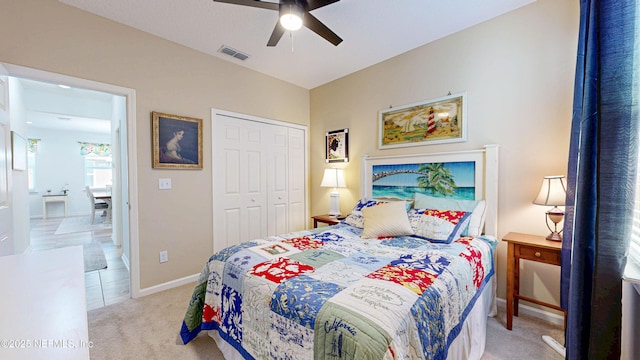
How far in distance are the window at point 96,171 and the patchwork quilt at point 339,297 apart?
29.8 ft

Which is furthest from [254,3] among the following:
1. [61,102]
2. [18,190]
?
[61,102]

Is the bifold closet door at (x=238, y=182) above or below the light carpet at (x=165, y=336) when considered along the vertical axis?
above

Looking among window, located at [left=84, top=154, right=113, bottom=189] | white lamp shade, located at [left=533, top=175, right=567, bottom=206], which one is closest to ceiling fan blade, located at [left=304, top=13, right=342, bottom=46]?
white lamp shade, located at [left=533, top=175, right=567, bottom=206]

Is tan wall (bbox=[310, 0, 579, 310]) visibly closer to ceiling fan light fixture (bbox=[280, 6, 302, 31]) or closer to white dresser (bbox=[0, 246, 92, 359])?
ceiling fan light fixture (bbox=[280, 6, 302, 31])

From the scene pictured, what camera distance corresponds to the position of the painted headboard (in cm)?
237

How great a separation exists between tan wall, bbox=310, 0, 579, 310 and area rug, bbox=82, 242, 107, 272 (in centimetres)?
435

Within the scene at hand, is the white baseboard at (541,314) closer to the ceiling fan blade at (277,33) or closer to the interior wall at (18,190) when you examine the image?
the ceiling fan blade at (277,33)

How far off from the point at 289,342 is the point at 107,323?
1.93m

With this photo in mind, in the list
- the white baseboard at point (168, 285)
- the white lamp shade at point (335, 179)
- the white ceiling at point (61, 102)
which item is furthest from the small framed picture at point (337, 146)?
the white ceiling at point (61, 102)

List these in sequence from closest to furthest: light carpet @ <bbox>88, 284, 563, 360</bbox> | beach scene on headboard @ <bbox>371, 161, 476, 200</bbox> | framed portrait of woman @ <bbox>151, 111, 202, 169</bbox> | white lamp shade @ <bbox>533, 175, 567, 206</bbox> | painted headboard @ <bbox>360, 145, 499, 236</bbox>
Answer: light carpet @ <bbox>88, 284, 563, 360</bbox>
white lamp shade @ <bbox>533, 175, 567, 206</bbox>
painted headboard @ <bbox>360, 145, 499, 236</bbox>
beach scene on headboard @ <bbox>371, 161, 476, 200</bbox>
framed portrait of woman @ <bbox>151, 111, 202, 169</bbox>

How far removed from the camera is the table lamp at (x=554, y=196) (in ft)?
6.14

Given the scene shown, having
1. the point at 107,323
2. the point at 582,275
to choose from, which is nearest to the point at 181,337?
the point at 107,323

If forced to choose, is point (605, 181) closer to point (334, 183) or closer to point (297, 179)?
point (334, 183)

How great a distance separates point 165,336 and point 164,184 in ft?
4.94
